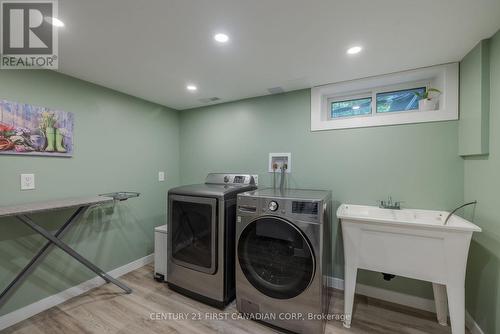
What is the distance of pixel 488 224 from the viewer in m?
1.44

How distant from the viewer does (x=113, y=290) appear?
215cm

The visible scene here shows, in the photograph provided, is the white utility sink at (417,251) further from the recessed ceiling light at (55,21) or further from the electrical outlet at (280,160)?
the recessed ceiling light at (55,21)

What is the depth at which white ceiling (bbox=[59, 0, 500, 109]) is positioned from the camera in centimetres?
115

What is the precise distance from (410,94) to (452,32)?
2.51 feet

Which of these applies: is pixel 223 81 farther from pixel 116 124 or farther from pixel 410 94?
pixel 410 94

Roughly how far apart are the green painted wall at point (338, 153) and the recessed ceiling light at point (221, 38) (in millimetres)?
1147

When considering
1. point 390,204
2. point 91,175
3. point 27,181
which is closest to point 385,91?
point 390,204

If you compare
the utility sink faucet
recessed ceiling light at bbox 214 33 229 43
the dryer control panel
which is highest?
recessed ceiling light at bbox 214 33 229 43

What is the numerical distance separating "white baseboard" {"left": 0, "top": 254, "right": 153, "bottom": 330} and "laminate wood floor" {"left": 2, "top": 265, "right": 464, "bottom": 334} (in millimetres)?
46

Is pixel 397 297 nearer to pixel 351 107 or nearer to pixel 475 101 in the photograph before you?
pixel 475 101

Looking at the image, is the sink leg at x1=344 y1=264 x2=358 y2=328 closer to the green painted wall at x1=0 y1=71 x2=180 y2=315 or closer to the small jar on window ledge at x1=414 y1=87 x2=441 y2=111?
the small jar on window ledge at x1=414 y1=87 x2=441 y2=111

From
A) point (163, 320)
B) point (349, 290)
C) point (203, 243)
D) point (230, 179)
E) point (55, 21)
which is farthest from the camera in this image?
point (230, 179)

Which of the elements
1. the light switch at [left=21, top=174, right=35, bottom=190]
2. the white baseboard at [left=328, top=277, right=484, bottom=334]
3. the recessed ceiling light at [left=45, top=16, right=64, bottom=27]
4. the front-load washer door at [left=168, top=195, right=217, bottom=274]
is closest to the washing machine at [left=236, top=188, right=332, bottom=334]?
the front-load washer door at [left=168, top=195, right=217, bottom=274]

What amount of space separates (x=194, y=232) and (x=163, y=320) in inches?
28.7
